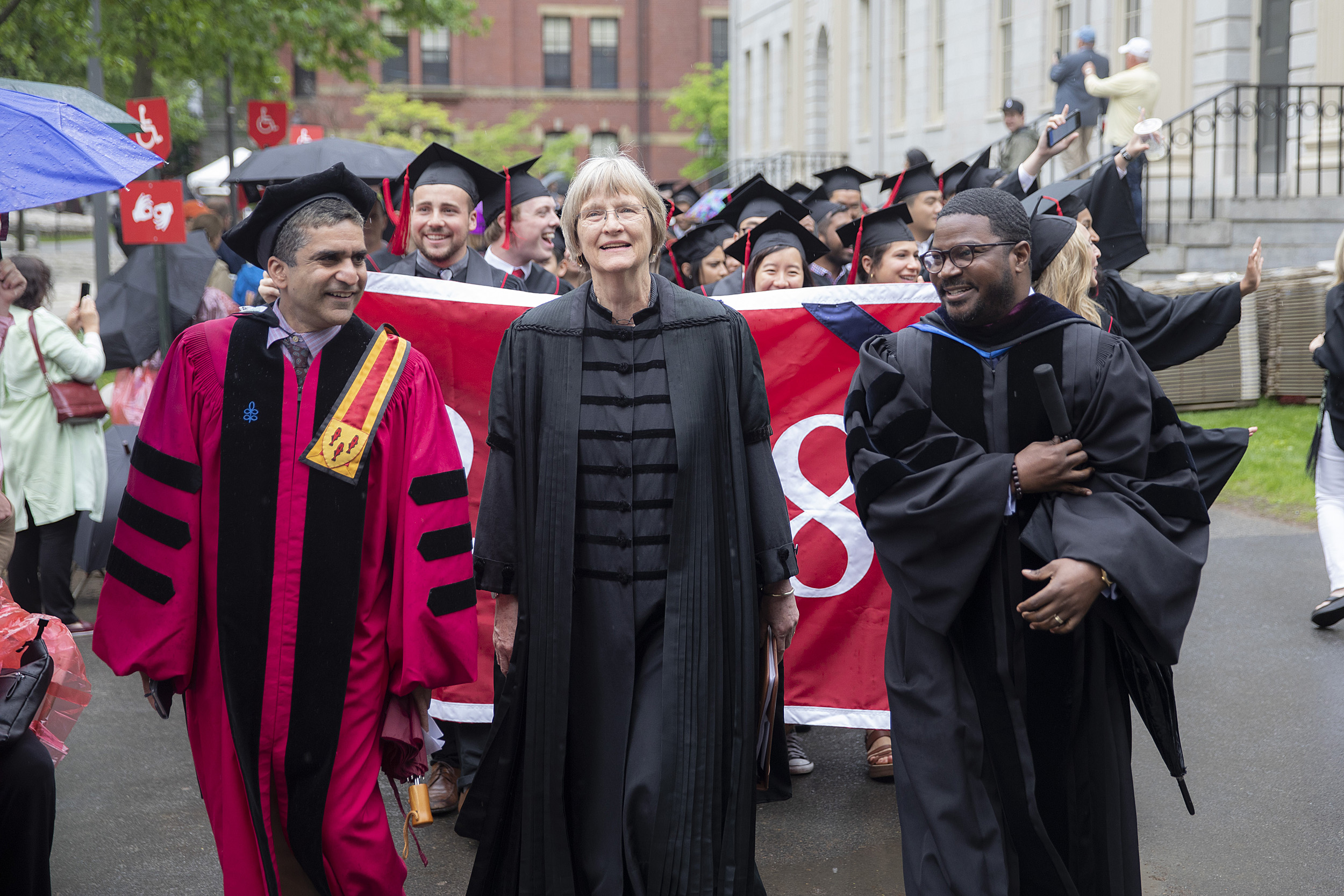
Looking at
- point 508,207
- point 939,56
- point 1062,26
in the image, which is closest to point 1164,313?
point 508,207

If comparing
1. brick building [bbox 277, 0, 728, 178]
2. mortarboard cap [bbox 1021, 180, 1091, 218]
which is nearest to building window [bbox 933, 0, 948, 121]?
mortarboard cap [bbox 1021, 180, 1091, 218]

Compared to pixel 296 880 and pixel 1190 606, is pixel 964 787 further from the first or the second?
pixel 296 880

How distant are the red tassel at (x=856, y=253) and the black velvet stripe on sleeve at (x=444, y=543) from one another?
310 centimetres

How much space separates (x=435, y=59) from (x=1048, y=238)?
164 ft

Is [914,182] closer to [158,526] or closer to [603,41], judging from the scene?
[158,526]

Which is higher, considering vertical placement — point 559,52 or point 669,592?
point 559,52

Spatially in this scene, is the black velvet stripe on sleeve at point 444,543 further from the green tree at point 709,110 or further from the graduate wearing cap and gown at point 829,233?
the green tree at point 709,110

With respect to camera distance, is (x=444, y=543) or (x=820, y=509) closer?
(x=444, y=543)

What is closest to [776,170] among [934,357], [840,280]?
[840,280]

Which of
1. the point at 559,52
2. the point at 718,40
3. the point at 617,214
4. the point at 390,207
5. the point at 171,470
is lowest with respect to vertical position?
the point at 171,470

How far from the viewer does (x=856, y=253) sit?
6141mm

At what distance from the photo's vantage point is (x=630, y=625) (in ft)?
11.2

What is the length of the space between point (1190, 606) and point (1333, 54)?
44.3ft

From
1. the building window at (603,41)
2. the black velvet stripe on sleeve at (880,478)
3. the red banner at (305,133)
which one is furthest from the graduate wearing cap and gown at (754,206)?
the building window at (603,41)
